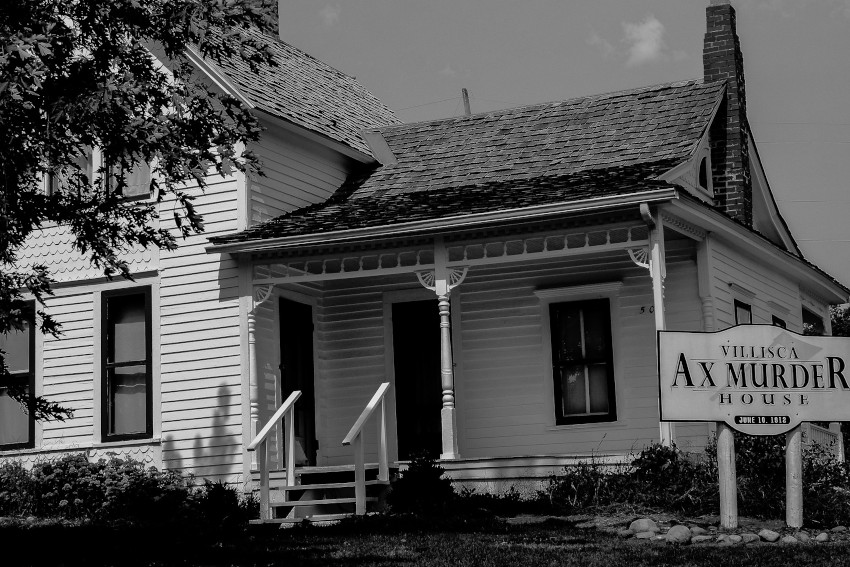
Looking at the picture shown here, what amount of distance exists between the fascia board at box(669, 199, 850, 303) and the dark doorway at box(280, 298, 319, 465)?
577 cm

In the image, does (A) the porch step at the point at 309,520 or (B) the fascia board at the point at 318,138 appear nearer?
(A) the porch step at the point at 309,520

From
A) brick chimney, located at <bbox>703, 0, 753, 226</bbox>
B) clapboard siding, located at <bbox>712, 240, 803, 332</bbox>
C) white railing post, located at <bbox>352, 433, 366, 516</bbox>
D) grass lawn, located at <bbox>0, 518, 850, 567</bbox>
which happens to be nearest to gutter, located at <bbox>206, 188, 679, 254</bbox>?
clapboard siding, located at <bbox>712, 240, 803, 332</bbox>

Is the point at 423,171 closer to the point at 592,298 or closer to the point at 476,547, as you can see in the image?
the point at 592,298

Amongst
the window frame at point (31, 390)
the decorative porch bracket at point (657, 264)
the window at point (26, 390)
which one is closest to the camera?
the decorative porch bracket at point (657, 264)

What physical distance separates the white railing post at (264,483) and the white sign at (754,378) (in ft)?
17.3

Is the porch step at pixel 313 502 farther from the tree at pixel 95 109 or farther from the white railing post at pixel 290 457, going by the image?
the tree at pixel 95 109

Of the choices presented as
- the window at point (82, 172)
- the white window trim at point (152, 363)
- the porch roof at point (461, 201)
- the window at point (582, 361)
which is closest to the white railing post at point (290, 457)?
the porch roof at point (461, 201)

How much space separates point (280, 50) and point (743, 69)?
8.25 meters

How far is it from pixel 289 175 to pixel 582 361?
508 cm

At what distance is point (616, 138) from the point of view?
64.0ft

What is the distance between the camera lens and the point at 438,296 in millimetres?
17047

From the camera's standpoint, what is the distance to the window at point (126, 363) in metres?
18.9

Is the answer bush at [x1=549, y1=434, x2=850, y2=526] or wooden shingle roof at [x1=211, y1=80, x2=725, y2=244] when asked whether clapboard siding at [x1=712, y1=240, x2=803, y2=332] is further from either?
bush at [x1=549, y1=434, x2=850, y2=526]

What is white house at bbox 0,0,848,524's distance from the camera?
671 inches
